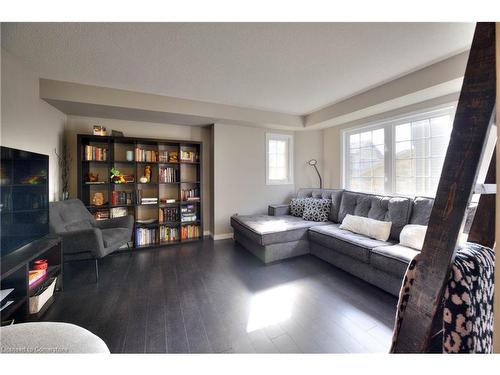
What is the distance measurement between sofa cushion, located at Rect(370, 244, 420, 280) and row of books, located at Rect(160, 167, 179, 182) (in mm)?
3170

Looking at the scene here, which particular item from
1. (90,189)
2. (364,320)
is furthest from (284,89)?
(90,189)

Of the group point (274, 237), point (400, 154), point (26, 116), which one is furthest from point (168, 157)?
point (400, 154)

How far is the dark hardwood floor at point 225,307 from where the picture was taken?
1403 millimetres

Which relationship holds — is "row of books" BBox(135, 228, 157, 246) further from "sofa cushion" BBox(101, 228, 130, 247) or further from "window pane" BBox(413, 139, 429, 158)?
"window pane" BBox(413, 139, 429, 158)

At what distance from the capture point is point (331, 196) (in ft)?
11.6

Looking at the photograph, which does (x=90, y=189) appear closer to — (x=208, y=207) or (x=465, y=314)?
(x=208, y=207)

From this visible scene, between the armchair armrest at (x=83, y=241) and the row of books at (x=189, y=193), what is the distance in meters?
1.58

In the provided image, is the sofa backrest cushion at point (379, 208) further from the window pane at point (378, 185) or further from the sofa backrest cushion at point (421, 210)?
the window pane at point (378, 185)

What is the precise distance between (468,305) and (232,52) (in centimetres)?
225

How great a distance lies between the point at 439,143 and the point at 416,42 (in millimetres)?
1508

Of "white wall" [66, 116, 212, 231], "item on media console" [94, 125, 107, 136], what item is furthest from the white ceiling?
"white wall" [66, 116, 212, 231]

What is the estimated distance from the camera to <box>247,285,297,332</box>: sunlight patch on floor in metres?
1.60

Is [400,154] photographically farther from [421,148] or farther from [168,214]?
[168,214]

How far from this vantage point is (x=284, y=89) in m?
2.77
